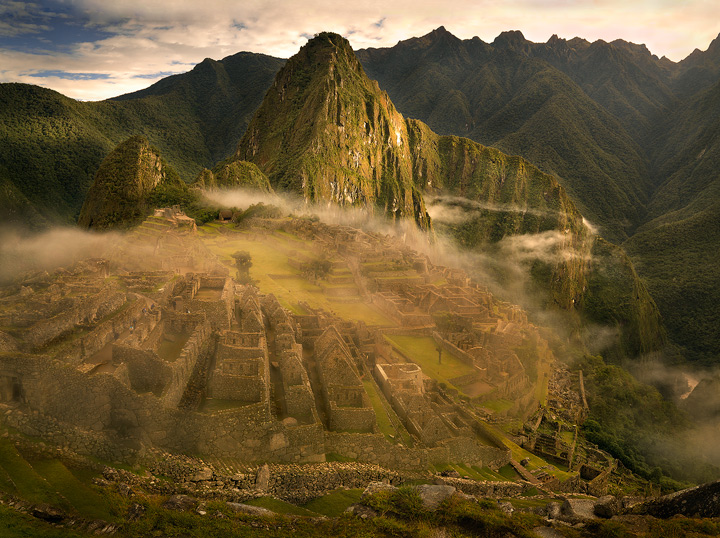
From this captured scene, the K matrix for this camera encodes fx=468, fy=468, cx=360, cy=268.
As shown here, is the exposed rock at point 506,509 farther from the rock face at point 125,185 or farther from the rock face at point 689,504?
the rock face at point 125,185

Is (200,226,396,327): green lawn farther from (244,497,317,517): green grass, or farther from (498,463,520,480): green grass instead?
(244,497,317,517): green grass

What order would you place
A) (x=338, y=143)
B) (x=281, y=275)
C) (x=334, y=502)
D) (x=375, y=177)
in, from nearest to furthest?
(x=334, y=502)
(x=281, y=275)
(x=338, y=143)
(x=375, y=177)

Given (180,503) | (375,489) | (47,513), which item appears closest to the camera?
(47,513)

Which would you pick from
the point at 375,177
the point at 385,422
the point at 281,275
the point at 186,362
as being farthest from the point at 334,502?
the point at 375,177

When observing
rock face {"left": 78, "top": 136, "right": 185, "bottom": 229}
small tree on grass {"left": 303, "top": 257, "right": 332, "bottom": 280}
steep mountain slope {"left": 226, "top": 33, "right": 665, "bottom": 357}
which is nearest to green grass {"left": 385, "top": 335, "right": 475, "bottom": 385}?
small tree on grass {"left": 303, "top": 257, "right": 332, "bottom": 280}

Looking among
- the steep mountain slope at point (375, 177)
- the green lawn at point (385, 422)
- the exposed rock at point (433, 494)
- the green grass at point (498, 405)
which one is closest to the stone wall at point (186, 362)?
the green lawn at point (385, 422)

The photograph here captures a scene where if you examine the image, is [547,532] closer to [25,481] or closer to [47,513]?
[47,513]

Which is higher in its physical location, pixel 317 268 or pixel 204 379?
pixel 317 268
